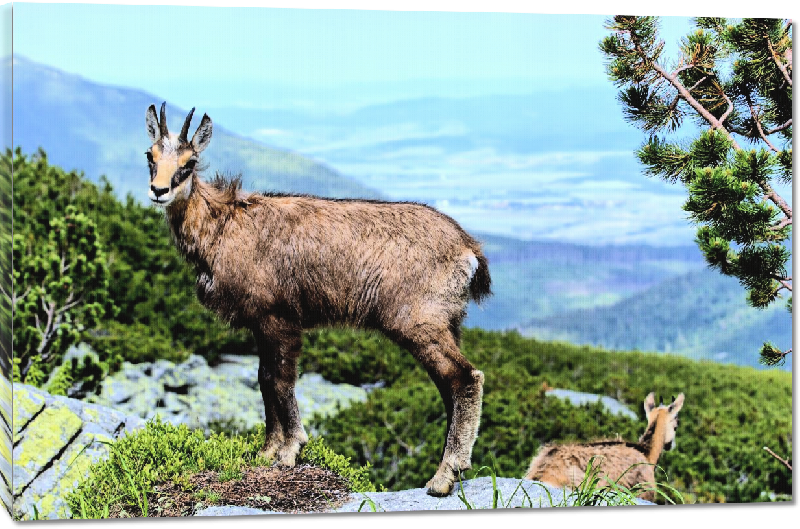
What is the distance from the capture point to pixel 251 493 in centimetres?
642

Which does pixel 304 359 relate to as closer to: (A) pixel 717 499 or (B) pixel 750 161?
(A) pixel 717 499

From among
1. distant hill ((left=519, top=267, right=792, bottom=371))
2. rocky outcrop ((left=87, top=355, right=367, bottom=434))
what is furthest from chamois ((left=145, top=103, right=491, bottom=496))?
distant hill ((left=519, top=267, right=792, bottom=371))

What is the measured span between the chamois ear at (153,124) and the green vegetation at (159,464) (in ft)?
7.11

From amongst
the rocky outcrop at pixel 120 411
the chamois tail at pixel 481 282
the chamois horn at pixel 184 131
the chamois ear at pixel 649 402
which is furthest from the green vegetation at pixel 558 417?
the chamois horn at pixel 184 131

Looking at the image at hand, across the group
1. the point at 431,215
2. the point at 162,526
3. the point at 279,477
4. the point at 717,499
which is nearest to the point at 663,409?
the point at 717,499

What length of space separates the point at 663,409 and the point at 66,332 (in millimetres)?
5623

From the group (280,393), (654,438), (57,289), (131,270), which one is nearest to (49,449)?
(280,393)

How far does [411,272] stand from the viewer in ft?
21.1

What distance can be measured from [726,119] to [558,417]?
11.4ft

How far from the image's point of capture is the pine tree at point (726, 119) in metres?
7.23

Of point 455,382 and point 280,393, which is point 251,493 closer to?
point 280,393

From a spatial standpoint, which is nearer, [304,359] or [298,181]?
[298,181]

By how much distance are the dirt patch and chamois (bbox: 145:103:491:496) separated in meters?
0.14

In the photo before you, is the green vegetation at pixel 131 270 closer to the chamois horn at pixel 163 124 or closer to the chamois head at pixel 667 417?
the chamois horn at pixel 163 124
